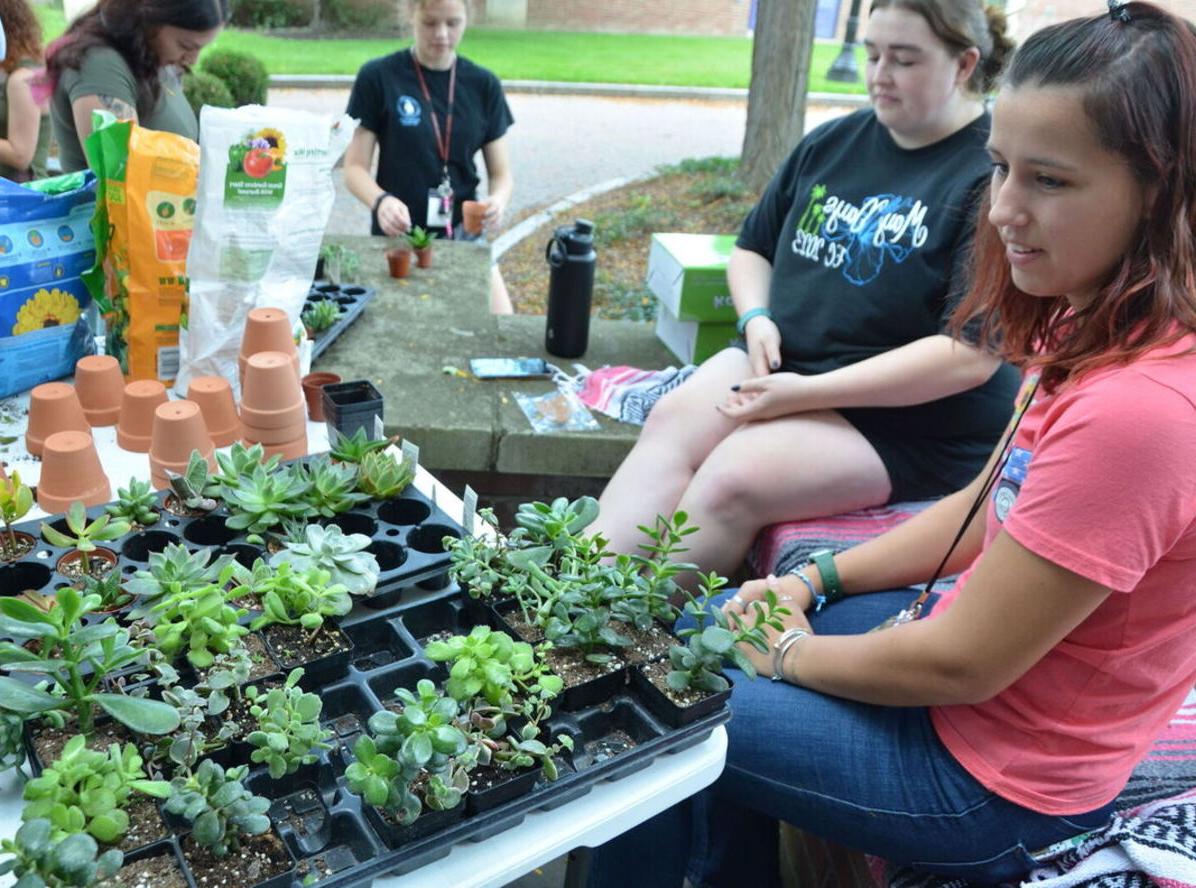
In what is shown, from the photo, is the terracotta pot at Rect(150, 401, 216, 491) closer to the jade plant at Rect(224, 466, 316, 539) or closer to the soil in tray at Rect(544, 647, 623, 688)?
the jade plant at Rect(224, 466, 316, 539)

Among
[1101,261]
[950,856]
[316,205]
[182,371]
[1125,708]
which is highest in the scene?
[1101,261]

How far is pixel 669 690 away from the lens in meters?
1.16

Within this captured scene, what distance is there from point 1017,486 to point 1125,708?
0.32 meters

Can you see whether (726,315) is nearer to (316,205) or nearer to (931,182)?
(931,182)

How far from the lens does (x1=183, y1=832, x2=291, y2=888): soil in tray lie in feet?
2.94

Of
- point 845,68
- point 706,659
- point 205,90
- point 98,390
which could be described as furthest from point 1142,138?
point 845,68

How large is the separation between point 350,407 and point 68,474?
1.39 ft

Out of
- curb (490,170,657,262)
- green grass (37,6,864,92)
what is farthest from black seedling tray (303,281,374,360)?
green grass (37,6,864,92)

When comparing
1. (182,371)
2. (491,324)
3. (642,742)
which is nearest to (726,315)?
(491,324)

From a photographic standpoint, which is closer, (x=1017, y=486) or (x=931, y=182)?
(x=1017, y=486)

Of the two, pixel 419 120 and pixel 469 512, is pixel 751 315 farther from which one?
pixel 419 120

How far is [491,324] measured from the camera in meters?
3.07

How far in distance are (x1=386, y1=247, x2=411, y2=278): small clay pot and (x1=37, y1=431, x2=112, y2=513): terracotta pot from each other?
177 centimetres

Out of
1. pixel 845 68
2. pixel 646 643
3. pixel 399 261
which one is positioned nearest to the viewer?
pixel 646 643
